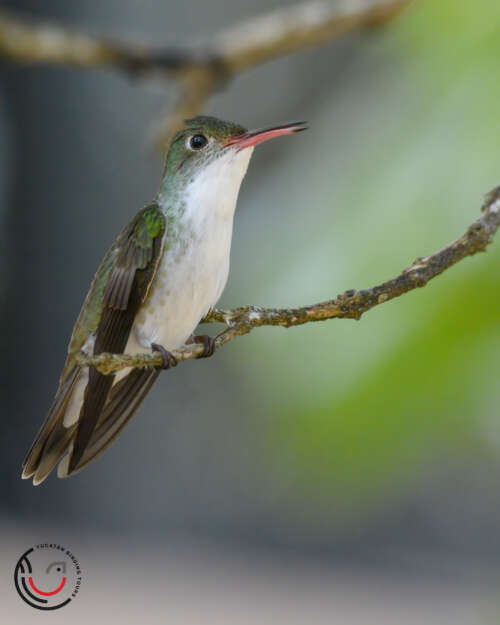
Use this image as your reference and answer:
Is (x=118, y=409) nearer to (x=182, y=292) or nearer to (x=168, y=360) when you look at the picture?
(x=182, y=292)

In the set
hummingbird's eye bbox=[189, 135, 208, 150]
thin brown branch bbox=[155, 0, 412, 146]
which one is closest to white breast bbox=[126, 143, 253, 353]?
hummingbird's eye bbox=[189, 135, 208, 150]

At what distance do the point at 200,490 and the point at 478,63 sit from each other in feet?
15.7

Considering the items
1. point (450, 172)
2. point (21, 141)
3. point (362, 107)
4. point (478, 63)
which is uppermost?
point (21, 141)

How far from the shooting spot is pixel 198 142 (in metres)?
1.74

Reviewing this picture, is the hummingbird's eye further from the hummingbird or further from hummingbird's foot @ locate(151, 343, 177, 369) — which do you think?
hummingbird's foot @ locate(151, 343, 177, 369)

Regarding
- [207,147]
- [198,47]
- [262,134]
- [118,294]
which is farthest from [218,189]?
[198,47]

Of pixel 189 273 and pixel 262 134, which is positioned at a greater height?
pixel 262 134

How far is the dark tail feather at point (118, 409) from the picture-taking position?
148 cm

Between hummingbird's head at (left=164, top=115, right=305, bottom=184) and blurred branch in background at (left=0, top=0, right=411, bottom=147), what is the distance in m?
1.28

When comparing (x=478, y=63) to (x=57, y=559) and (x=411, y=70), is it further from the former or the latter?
(x=57, y=559)

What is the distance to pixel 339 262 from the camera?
2.17 m

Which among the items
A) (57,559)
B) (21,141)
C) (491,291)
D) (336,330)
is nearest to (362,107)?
(336,330)

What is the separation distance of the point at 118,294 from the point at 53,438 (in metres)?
0.27

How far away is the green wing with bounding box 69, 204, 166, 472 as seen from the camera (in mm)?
1369
